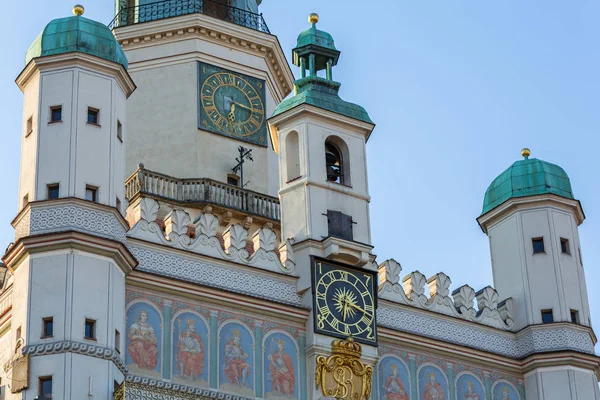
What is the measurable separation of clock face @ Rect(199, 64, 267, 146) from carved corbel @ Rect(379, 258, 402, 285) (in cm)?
478

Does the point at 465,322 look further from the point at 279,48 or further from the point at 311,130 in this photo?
the point at 279,48

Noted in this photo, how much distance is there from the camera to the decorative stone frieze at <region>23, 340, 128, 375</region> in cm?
2191

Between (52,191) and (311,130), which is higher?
(311,130)

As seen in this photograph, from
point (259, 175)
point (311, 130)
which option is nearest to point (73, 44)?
point (311, 130)

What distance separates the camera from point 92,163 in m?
23.5

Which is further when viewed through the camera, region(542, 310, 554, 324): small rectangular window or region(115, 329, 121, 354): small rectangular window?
region(542, 310, 554, 324): small rectangular window

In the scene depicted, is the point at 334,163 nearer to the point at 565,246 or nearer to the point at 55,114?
the point at 565,246

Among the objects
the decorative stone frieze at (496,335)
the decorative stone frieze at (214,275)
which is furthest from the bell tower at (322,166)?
the decorative stone frieze at (496,335)

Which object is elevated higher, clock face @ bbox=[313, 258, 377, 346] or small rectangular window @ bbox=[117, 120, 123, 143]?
small rectangular window @ bbox=[117, 120, 123, 143]

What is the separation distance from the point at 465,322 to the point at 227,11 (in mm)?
8599

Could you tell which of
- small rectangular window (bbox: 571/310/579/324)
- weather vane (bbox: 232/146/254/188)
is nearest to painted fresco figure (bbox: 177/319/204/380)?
weather vane (bbox: 232/146/254/188)

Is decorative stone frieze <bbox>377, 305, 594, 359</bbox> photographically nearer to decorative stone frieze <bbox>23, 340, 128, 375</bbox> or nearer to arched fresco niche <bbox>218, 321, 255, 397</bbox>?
arched fresco niche <bbox>218, 321, 255, 397</bbox>

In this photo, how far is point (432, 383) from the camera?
84.3 feet

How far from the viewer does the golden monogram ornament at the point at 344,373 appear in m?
24.3
